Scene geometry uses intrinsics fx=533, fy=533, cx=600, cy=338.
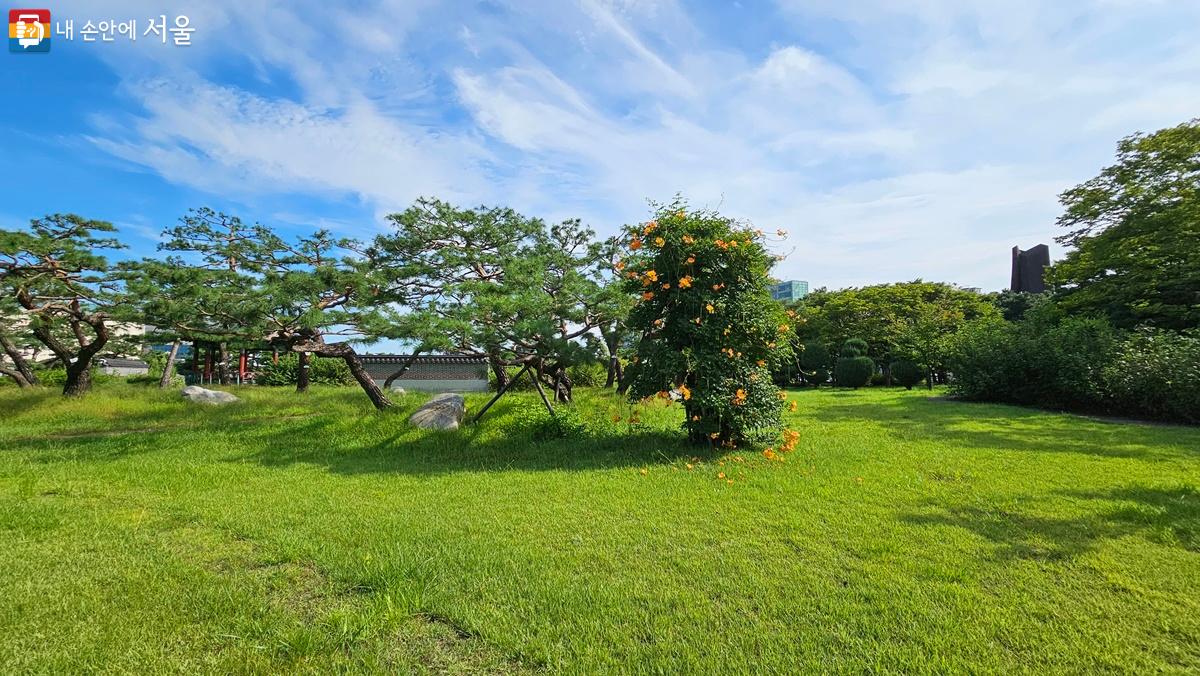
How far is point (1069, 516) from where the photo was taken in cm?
329

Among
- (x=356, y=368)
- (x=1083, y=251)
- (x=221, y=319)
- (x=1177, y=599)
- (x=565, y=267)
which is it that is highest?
(x=1083, y=251)

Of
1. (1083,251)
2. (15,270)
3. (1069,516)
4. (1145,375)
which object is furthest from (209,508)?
(1083,251)

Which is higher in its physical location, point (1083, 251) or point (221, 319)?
point (1083, 251)

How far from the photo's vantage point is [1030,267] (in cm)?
2478

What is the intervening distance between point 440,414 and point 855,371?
16.1 metres

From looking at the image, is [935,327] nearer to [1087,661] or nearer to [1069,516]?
[1069,516]

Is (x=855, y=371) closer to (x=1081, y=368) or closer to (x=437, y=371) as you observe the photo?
(x=1081, y=368)

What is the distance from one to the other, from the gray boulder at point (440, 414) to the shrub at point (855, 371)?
607 inches

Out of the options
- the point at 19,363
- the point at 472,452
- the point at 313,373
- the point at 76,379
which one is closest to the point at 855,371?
the point at 472,452

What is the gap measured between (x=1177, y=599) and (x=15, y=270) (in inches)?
561

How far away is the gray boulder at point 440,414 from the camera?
7.32 m

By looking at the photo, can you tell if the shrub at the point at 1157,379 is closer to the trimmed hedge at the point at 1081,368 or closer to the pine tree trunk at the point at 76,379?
the trimmed hedge at the point at 1081,368

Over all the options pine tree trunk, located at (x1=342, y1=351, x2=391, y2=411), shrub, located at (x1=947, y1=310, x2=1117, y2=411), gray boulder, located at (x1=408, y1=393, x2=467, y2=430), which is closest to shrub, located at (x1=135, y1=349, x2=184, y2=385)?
pine tree trunk, located at (x1=342, y1=351, x2=391, y2=411)

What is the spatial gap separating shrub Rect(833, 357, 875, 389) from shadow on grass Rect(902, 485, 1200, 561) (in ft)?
52.2
